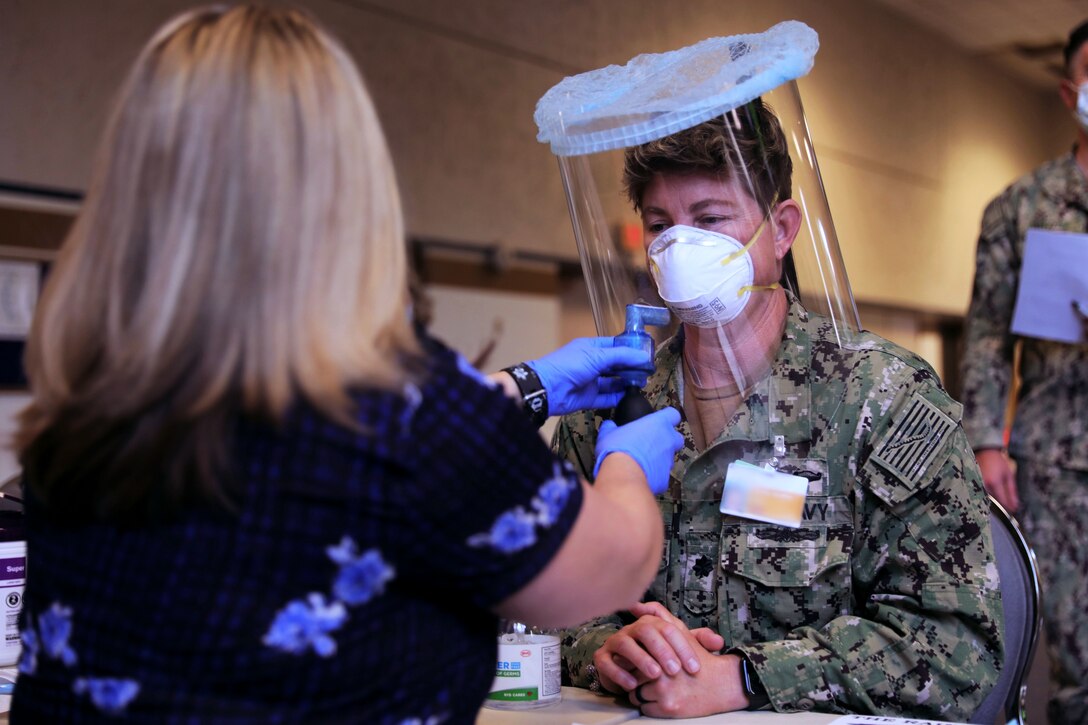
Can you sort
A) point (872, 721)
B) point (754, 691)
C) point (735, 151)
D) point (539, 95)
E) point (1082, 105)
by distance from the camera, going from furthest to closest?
1. point (539, 95)
2. point (1082, 105)
3. point (735, 151)
4. point (754, 691)
5. point (872, 721)

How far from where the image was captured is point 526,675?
4.17 feet

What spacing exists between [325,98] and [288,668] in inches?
17.4

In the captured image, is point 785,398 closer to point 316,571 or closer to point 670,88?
point 670,88

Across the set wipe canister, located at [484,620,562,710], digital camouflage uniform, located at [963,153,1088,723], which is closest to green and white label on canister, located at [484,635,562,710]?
wipe canister, located at [484,620,562,710]

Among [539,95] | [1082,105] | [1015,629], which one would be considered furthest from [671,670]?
[539,95]

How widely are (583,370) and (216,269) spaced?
0.68 meters

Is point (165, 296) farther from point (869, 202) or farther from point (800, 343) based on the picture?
point (869, 202)

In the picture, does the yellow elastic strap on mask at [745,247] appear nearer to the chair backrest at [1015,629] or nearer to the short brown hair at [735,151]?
the short brown hair at [735,151]

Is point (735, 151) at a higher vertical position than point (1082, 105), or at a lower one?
lower

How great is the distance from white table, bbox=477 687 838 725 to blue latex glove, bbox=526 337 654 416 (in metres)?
0.39

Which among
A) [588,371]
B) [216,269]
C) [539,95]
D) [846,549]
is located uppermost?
[539,95]

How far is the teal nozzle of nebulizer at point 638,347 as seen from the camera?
1.33 metres

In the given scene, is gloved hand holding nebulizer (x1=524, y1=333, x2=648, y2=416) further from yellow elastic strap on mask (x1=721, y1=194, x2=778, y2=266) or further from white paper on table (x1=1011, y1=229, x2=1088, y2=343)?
white paper on table (x1=1011, y1=229, x2=1088, y2=343)

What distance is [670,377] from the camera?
5.43 feet
